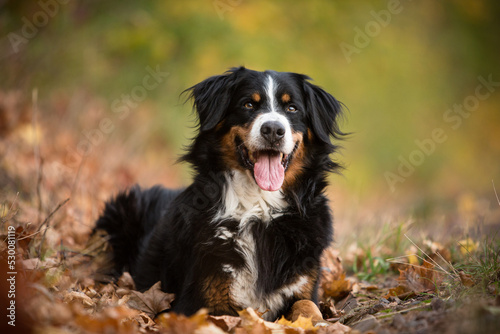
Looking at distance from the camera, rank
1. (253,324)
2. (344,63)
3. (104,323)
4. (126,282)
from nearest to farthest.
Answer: (104,323), (253,324), (126,282), (344,63)

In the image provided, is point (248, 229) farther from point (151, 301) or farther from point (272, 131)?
point (151, 301)

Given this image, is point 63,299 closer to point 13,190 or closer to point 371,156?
point 13,190

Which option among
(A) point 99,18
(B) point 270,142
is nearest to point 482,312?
(B) point 270,142

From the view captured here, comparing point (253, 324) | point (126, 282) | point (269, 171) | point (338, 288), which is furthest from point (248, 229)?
point (126, 282)

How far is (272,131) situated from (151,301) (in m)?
1.57

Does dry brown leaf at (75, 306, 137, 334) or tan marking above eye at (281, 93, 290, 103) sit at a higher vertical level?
tan marking above eye at (281, 93, 290, 103)

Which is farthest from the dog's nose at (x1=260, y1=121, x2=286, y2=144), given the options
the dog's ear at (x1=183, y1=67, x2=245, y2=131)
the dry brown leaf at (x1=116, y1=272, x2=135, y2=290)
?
the dry brown leaf at (x1=116, y1=272, x2=135, y2=290)

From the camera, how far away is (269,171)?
3.58m

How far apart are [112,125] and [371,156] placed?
34.2ft

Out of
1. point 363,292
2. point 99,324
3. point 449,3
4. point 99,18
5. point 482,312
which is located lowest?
point 363,292

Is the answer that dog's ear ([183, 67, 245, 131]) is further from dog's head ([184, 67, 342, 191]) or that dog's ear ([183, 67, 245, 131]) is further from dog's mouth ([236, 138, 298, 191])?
dog's mouth ([236, 138, 298, 191])

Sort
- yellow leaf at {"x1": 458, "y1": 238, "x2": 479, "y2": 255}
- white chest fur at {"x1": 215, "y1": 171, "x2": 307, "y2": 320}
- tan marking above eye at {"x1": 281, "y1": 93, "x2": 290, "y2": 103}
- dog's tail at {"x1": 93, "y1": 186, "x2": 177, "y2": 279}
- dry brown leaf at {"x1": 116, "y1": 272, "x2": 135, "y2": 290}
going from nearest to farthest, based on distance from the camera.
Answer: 1. white chest fur at {"x1": 215, "y1": 171, "x2": 307, "y2": 320}
2. tan marking above eye at {"x1": 281, "y1": 93, "x2": 290, "y2": 103}
3. dry brown leaf at {"x1": 116, "y1": 272, "x2": 135, "y2": 290}
4. yellow leaf at {"x1": 458, "y1": 238, "x2": 479, "y2": 255}
5. dog's tail at {"x1": 93, "y1": 186, "x2": 177, "y2": 279}

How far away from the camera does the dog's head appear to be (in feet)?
11.6

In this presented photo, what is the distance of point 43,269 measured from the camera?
3.26 meters
